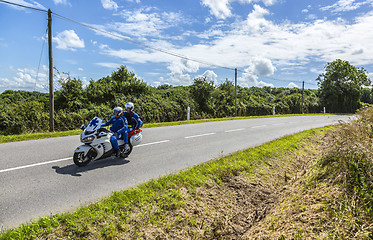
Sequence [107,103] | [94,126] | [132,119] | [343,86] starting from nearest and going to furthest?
1. [94,126]
2. [132,119]
3. [107,103]
4. [343,86]

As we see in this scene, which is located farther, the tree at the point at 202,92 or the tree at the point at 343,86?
the tree at the point at 343,86

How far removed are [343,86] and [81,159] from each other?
5343 centimetres

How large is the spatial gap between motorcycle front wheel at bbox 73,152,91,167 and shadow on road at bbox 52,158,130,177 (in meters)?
0.10

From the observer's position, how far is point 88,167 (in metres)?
5.50

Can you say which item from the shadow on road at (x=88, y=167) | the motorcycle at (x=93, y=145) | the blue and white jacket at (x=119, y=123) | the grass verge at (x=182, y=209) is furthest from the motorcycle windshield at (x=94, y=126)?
the grass verge at (x=182, y=209)

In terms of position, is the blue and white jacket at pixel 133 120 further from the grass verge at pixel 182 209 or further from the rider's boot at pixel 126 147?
the grass verge at pixel 182 209

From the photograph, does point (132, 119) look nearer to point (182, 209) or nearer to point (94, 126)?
point (94, 126)

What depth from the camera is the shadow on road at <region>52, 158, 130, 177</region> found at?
5.12 meters

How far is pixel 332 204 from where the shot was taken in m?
3.91

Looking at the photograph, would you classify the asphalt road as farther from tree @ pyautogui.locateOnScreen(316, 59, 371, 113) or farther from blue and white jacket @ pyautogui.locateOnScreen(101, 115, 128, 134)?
tree @ pyautogui.locateOnScreen(316, 59, 371, 113)

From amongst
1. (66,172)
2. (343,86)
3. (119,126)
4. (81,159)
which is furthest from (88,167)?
(343,86)

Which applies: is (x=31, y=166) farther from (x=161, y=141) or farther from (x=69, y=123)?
(x=69, y=123)

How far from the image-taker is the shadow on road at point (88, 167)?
16.8 ft

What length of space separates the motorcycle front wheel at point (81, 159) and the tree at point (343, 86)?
51593 millimetres
